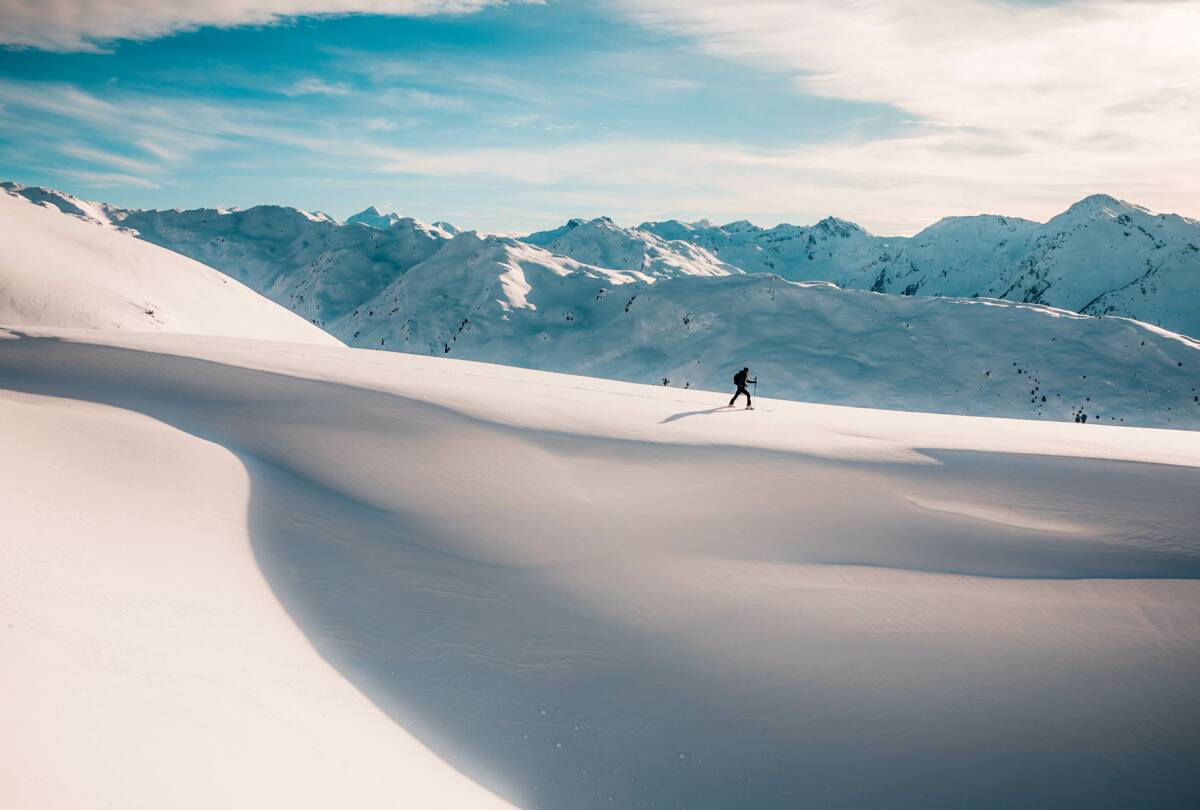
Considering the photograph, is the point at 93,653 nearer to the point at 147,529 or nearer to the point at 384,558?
the point at 147,529

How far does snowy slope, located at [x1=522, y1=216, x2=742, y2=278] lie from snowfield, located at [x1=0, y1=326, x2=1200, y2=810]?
414 ft

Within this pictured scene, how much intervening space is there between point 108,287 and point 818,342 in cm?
4300

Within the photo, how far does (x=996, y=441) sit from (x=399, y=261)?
11781 cm

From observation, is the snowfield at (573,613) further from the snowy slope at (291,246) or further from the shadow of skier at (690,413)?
the snowy slope at (291,246)

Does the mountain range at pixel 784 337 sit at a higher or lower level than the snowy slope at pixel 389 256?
lower

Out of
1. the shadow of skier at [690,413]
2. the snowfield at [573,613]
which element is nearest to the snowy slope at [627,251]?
the shadow of skier at [690,413]

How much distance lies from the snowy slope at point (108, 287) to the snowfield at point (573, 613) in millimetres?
15748

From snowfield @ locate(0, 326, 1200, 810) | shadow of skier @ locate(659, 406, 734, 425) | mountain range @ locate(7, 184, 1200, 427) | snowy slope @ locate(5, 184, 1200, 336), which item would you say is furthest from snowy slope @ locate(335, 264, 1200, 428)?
snowy slope @ locate(5, 184, 1200, 336)

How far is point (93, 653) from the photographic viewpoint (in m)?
4.92

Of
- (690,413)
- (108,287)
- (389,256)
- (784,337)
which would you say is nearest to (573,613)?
(690,413)

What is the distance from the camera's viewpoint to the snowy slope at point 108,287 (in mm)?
23406

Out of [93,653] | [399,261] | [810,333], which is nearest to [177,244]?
[399,261]

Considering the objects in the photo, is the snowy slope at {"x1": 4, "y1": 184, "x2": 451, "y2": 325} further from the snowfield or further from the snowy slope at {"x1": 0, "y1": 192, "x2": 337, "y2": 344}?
the snowfield

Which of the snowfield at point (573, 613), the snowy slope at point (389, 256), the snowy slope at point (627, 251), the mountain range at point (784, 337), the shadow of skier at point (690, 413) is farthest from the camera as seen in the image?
the snowy slope at point (627, 251)
